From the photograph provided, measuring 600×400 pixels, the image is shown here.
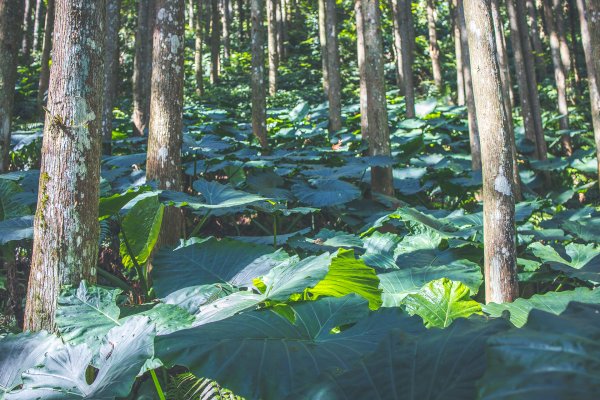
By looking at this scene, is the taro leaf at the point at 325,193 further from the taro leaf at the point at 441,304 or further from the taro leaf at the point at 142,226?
the taro leaf at the point at 441,304

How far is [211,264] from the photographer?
11.6 feet

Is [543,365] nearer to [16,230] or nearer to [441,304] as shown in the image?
[441,304]

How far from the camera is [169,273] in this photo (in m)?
3.44

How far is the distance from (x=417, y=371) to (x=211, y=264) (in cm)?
235

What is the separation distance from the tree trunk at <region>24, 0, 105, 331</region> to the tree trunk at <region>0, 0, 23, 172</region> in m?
2.30

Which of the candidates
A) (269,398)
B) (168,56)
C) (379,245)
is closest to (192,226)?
(168,56)

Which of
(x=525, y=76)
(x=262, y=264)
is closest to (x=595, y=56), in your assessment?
(x=525, y=76)

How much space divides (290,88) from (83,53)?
694 inches

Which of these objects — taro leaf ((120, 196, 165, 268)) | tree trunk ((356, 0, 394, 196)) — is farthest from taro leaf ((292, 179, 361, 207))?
taro leaf ((120, 196, 165, 268))

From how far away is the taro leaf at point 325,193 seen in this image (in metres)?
5.67

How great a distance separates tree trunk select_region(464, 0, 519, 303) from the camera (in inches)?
154

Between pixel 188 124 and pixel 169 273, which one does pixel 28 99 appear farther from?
pixel 169 273

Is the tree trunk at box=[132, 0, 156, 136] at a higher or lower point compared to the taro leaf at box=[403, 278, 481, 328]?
higher

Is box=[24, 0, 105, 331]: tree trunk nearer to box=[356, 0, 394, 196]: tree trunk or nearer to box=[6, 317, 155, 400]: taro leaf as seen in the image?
box=[6, 317, 155, 400]: taro leaf
